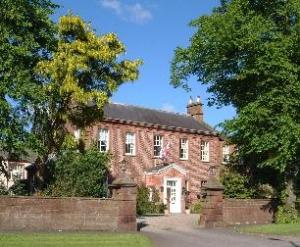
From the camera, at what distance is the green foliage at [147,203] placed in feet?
128

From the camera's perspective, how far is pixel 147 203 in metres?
39.6

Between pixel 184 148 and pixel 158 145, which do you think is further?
pixel 184 148

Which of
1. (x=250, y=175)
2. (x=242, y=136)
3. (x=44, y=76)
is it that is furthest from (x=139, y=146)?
(x=44, y=76)

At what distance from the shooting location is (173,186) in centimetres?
4325

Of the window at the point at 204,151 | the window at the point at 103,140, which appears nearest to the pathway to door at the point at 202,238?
the window at the point at 103,140

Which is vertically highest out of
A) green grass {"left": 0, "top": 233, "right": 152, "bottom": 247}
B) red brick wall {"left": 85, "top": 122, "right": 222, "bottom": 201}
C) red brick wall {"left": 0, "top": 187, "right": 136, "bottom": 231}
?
red brick wall {"left": 85, "top": 122, "right": 222, "bottom": 201}

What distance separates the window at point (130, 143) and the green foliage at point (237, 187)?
868 cm

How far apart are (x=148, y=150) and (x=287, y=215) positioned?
15.1 metres

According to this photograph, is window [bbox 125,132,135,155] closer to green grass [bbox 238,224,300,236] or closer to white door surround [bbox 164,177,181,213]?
white door surround [bbox 164,177,181,213]

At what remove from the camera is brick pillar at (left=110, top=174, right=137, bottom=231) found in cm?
2442

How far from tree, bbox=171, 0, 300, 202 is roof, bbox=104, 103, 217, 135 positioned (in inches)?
406

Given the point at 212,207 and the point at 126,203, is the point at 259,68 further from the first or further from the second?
the point at 126,203

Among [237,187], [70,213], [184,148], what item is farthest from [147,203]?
[70,213]

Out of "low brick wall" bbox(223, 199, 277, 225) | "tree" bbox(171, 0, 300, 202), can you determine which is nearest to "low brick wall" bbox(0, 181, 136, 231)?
"low brick wall" bbox(223, 199, 277, 225)
